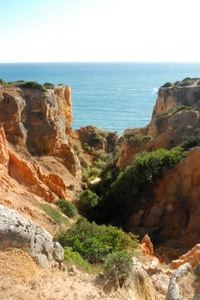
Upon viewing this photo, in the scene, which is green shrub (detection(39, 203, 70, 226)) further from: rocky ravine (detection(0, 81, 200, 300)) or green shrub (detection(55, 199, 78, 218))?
green shrub (detection(55, 199, 78, 218))

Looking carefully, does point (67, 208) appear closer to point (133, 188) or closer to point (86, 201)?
point (86, 201)

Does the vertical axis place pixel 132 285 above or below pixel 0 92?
below

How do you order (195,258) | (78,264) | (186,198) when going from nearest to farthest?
1. (78,264)
2. (195,258)
3. (186,198)

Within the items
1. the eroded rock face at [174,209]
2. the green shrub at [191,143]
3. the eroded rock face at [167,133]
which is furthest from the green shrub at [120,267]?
the eroded rock face at [167,133]

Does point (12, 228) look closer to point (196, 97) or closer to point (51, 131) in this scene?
point (51, 131)

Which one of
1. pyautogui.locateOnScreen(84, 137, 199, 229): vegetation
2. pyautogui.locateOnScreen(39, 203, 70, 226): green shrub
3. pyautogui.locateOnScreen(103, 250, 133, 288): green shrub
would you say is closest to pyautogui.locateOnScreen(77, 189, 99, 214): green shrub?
pyautogui.locateOnScreen(84, 137, 199, 229): vegetation

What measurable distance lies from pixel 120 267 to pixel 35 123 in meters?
21.6

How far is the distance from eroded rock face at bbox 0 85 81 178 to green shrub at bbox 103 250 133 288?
1922 centimetres

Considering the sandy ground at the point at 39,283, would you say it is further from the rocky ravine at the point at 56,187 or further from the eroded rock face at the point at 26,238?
the eroded rock face at the point at 26,238

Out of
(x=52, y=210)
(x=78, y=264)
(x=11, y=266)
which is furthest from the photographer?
(x=52, y=210)

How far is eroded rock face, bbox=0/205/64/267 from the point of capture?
984 centimetres

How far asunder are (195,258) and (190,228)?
8.63 m

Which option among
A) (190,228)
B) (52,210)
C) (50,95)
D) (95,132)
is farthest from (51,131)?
(95,132)

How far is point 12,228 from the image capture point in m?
9.95
